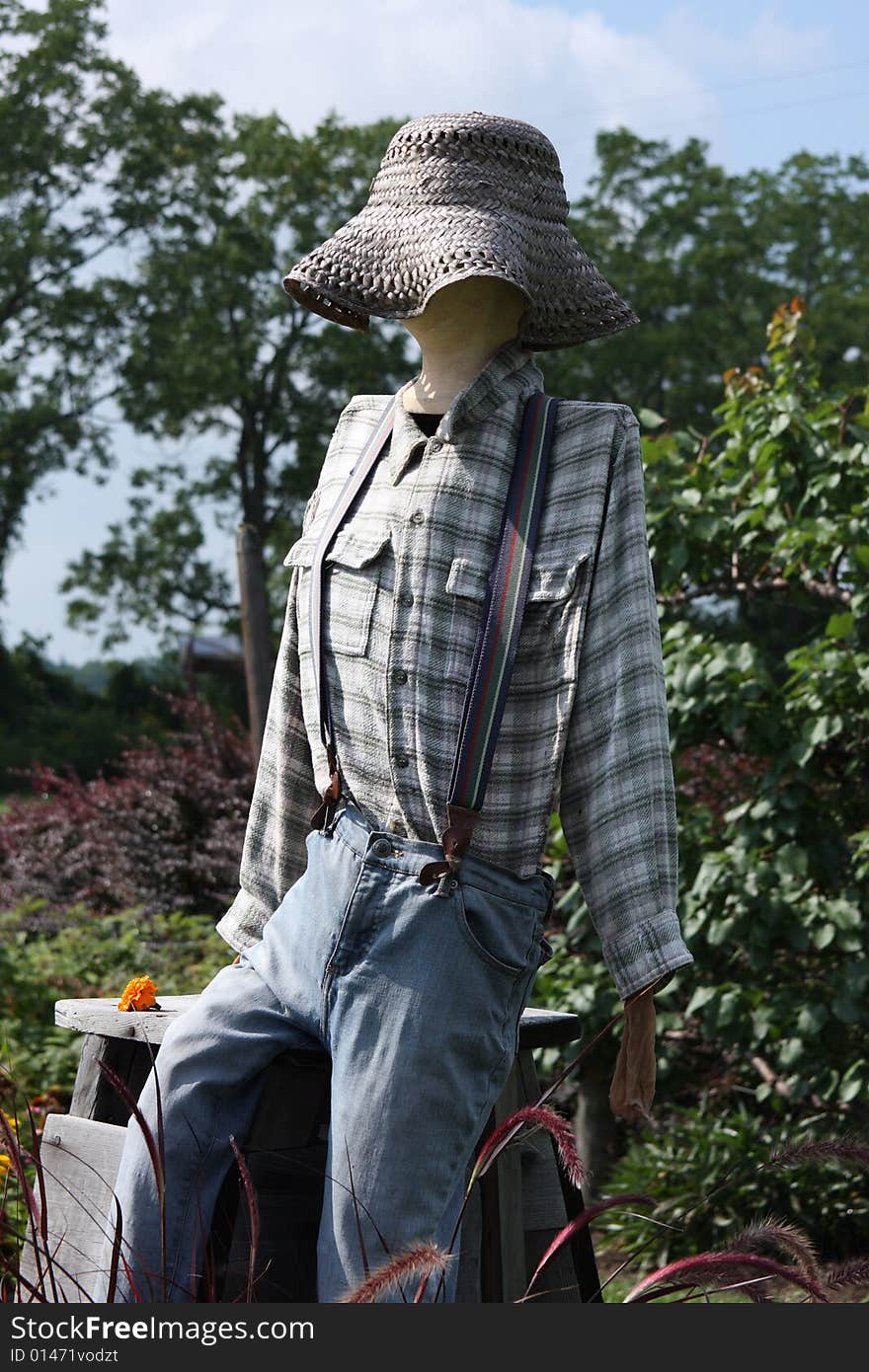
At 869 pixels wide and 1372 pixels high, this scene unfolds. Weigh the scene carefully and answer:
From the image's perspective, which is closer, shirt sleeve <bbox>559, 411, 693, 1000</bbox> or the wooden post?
shirt sleeve <bbox>559, 411, 693, 1000</bbox>

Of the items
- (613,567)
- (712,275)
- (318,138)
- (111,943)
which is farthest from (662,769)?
(712,275)

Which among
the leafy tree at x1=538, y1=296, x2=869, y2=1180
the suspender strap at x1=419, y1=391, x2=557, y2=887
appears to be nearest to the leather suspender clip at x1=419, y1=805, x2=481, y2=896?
the suspender strap at x1=419, y1=391, x2=557, y2=887

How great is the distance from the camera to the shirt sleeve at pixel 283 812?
7.57 ft

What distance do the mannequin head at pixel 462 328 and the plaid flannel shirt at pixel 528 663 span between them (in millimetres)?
41

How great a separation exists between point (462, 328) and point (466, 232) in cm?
16

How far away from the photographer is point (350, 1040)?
6.30ft

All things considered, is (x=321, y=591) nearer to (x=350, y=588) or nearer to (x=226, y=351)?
(x=350, y=588)

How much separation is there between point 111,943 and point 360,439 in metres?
4.67

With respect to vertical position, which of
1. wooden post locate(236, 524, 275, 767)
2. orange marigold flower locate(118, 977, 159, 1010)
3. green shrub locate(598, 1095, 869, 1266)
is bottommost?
green shrub locate(598, 1095, 869, 1266)

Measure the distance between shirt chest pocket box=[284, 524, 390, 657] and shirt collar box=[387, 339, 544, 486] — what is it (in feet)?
0.37

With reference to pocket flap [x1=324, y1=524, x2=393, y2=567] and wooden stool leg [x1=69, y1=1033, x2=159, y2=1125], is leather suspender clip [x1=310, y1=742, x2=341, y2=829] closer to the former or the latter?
pocket flap [x1=324, y1=524, x2=393, y2=567]

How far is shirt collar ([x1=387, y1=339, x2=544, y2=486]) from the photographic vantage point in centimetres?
215

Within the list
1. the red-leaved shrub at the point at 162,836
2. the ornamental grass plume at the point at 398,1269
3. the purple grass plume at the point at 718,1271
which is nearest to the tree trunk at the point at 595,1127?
the red-leaved shrub at the point at 162,836

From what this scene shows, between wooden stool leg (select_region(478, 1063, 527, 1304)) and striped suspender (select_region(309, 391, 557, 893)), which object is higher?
striped suspender (select_region(309, 391, 557, 893))
